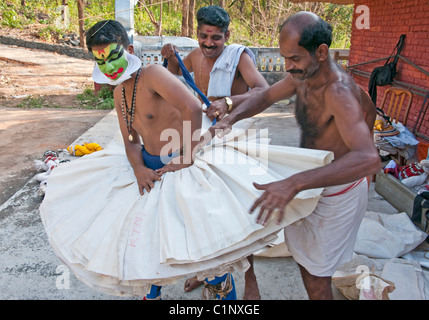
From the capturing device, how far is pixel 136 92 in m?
2.15

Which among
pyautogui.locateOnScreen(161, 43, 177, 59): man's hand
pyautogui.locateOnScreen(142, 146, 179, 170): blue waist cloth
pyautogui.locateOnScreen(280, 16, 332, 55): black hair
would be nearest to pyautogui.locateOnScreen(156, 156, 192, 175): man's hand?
pyautogui.locateOnScreen(142, 146, 179, 170): blue waist cloth

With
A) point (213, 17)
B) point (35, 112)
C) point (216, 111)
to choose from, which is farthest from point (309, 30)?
point (35, 112)

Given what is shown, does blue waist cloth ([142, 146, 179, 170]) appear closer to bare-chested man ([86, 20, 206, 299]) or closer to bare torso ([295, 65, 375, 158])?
bare-chested man ([86, 20, 206, 299])

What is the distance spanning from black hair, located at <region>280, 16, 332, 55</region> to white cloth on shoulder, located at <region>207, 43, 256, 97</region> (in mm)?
1332

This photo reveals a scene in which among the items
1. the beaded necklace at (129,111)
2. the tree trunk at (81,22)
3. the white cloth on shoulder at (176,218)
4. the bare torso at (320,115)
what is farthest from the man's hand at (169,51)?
the tree trunk at (81,22)

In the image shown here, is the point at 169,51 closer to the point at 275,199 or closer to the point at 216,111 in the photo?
the point at 216,111

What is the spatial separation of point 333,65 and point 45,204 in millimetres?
1646

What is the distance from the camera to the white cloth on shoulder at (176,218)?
A: 159cm

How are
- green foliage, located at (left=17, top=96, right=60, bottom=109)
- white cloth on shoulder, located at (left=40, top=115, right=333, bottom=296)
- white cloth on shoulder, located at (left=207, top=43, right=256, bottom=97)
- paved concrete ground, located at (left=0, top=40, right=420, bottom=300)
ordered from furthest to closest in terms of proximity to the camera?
1. green foliage, located at (left=17, top=96, right=60, bottom=109)
2. white cloth on shoulder, located at (left=207, top=43, right=256, bottom=97)
3. paved concrete ground, located at (left=0, top=40, right=420, bottom=300)
4. white cloth on shoulder, located at (left=40, top=115, right=333, bottom=296)

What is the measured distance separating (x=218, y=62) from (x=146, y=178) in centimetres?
141

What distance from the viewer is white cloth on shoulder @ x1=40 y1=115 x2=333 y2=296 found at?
1.59m

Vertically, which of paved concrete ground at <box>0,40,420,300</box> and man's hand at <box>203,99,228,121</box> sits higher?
man's hand at <box>203,99,228,121</box>

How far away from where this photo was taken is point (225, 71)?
297 cm
